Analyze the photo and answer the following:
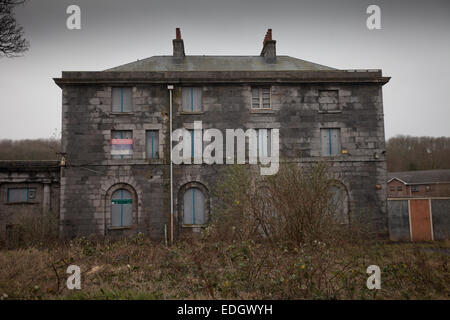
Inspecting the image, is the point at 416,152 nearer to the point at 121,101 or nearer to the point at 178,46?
the point at 178,46

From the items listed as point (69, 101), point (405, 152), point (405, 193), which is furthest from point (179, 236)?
point (405, 152)

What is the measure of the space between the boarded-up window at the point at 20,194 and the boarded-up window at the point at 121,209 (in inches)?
180

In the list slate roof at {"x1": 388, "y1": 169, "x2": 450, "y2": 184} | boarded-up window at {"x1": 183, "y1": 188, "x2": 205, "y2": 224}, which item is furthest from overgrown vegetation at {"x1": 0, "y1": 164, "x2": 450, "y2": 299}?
slate roof at {"x1": 388, "y1": 169, "x2": 450, "y2": 184}

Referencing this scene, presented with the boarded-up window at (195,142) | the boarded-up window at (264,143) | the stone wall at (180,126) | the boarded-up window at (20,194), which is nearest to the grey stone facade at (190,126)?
the stone wall at (180,126)

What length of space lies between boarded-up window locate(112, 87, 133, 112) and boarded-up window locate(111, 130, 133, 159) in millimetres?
1374

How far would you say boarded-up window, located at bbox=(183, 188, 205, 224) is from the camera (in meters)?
16.4

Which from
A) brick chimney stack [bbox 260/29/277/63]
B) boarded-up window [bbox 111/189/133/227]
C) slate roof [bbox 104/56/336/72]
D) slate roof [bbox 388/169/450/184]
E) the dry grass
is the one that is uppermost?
brick chimney stack [bbox 260/29/277/63]

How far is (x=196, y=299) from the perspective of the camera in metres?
6.37

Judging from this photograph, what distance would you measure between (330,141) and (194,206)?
807cm

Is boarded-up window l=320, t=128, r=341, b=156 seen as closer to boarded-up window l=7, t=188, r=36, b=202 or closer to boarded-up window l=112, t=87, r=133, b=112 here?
boarded-up window l=112, t=87, r=133, b=112

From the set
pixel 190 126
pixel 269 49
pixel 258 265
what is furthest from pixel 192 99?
pixel 258 265

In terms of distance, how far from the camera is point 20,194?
16.9 meters
